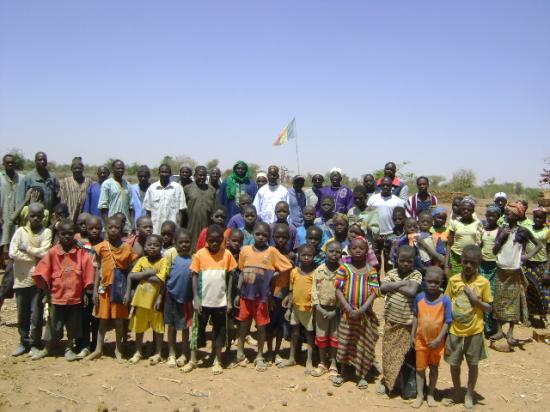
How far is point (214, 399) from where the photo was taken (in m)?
4.30

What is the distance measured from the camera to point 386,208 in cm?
659

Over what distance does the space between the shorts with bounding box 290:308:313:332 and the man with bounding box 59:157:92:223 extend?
4.27 meters

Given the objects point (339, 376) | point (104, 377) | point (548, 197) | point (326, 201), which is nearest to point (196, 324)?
point (104, 377)

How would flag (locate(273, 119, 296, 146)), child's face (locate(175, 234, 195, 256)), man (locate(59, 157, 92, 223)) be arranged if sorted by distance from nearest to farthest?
child's face (locate(175, 234, 195, 256))
man (locate(59, 157, 92, 223))
flag (locate(273, 119, 296, 146))

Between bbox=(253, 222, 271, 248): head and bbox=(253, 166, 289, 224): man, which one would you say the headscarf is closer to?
bbox=(253, 166, 289, 224): man

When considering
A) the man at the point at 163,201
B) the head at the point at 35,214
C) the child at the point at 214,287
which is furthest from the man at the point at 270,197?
the head at the point at 35,214

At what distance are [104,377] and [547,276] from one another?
6364 mm

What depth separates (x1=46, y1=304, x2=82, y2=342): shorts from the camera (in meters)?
5.03

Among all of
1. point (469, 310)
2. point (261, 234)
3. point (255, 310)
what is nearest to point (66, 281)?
point (255, 310)

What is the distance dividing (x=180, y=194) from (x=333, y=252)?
3.05 m

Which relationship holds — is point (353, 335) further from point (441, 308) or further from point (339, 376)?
point (441, 308)

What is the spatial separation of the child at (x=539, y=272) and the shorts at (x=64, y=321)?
6.21 m

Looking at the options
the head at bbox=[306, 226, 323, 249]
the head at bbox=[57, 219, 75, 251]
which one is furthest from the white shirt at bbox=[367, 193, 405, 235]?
the head at bbox=[57, 219, 75, 251]

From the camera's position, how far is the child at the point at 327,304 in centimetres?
475
